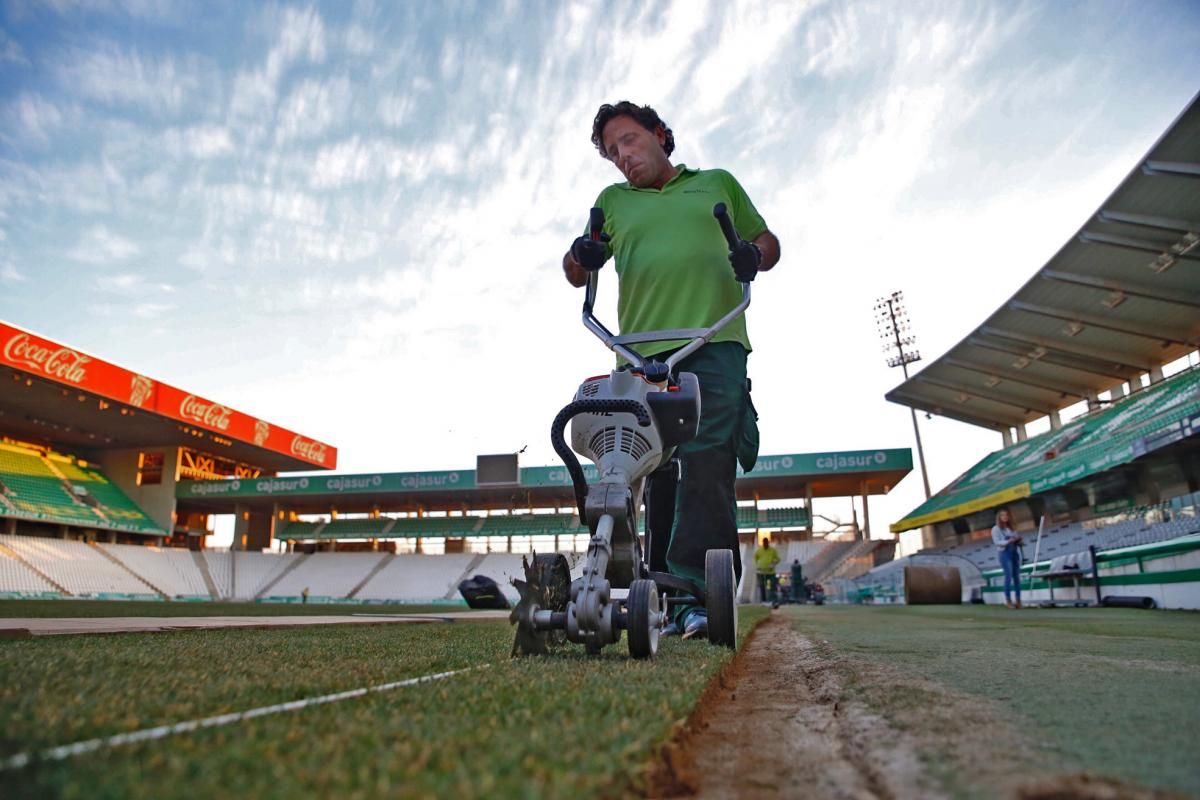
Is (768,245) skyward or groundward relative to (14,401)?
groundward

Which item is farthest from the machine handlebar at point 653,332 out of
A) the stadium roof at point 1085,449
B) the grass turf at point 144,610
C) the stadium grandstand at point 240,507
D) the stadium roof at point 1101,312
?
the stadium grandstand at point 240,507

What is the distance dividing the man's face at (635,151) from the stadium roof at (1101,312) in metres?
13.0

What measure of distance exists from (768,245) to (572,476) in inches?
56.5

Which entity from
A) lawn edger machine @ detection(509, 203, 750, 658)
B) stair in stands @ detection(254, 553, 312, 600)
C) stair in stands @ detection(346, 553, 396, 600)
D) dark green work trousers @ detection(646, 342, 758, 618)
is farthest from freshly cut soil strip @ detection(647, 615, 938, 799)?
stair in stands @ detection(254, 553, 312, 600)

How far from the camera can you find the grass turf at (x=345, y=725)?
54 centimetres

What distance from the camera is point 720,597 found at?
1.92m

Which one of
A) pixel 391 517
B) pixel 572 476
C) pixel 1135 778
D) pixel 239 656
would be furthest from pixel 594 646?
pixel 391 517

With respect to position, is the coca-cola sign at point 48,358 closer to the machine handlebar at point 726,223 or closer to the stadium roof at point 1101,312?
the machine handlebar at point 726,223

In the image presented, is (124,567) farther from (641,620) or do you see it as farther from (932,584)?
(641,620)

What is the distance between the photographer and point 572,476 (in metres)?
1.85

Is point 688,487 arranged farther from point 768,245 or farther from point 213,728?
point 213,728

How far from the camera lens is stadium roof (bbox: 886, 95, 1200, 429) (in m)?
13.3

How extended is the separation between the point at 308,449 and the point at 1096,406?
1216 inches

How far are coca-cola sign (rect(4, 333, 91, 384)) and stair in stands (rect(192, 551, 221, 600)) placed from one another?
10.9m
